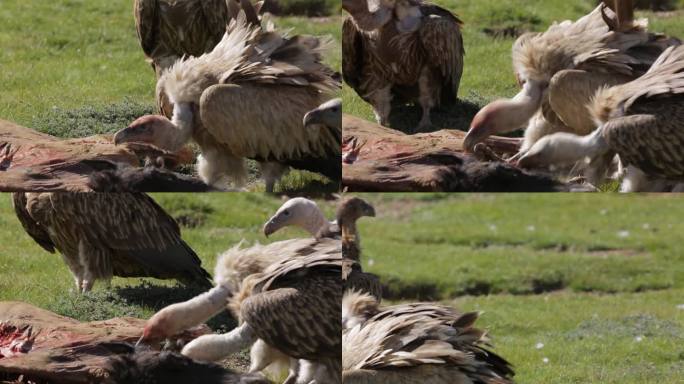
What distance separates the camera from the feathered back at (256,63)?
7777mm

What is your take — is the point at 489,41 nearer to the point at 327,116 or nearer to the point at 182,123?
the point at 327,116

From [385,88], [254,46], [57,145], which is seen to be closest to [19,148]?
[57,145]

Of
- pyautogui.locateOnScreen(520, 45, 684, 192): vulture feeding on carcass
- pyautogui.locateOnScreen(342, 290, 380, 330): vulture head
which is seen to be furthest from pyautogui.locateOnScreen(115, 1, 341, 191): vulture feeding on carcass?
pyautogui.locateOnScreen(520, 45, 684, 192): vulture feeding on carcass

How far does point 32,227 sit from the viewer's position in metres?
8.52

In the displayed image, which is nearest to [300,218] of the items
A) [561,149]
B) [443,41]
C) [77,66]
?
[443,41]

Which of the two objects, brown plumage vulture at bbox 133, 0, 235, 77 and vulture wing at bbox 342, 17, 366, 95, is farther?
brown plumage vulture at bbox 133, 0, 235, 77

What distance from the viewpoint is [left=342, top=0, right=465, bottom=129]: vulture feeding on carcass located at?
7.93 meters

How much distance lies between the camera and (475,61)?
8.12 metres

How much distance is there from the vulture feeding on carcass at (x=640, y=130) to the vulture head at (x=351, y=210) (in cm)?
103

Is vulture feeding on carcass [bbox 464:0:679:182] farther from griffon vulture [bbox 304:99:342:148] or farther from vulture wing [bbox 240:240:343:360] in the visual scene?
vulture wing [bbox 240:240:343:360]

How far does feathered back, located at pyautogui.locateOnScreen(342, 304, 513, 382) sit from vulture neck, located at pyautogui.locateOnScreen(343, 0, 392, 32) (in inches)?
60.3

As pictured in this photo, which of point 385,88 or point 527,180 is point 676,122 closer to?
point 527,180

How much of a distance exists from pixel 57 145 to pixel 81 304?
928mm

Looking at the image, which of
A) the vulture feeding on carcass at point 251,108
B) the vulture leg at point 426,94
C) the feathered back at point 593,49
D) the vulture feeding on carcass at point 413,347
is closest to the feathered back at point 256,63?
the vulture feeding on carcass at point 251,108
